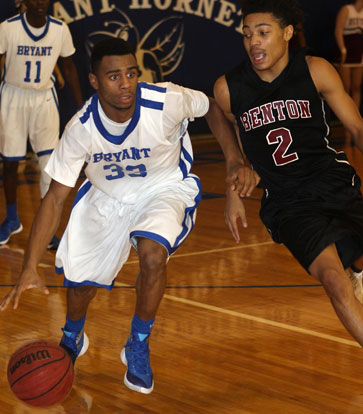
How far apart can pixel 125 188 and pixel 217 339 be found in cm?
91

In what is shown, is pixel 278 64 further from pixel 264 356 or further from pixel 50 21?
pixel 50 21

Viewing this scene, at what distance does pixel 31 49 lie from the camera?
6.43 m

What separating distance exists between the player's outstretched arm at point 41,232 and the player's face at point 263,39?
40.5 inches

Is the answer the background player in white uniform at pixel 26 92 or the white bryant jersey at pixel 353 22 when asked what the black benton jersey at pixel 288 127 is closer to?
the background player in white uniform at pixel 26 92

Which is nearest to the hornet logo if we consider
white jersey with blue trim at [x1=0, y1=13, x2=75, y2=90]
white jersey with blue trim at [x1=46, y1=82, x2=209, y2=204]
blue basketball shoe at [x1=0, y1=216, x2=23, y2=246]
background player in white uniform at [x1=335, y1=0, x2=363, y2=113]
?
background player in white uniform at [x1=335, y1=0, x2=363, y2=113]

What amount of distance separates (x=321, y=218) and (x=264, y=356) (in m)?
0.75

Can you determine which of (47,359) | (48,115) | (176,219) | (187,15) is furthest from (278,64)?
(187,15)

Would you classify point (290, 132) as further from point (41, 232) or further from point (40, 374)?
point (40, 374)

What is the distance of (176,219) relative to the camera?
356 cm

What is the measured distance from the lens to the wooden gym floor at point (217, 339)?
3.28m

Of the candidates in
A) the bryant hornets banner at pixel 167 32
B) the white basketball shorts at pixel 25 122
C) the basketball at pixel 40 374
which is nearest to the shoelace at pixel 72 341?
the basketball at pixel 40 374

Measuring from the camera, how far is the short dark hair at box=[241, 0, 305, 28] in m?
3.57

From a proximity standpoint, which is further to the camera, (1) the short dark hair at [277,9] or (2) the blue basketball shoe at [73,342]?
(2) the blue basketball shoe at [73,342]

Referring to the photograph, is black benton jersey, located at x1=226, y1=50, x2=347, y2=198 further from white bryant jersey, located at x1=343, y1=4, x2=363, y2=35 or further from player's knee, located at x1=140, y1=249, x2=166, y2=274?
white bryant jersey, located at x1=343, y1=4, x2=363, y2=35
